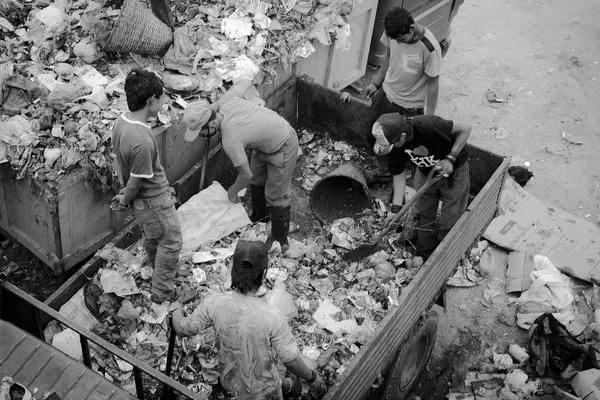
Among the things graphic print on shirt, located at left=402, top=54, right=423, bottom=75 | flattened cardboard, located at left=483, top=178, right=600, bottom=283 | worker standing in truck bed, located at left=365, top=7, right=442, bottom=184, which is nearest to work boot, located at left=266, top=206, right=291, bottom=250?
worker standing in truck bed, located at left=365, top=7, right=442, bottom=184

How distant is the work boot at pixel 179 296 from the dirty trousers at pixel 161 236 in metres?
0.02

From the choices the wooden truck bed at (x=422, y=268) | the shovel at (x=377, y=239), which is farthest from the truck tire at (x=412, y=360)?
the shovel at (x=377, y=239)

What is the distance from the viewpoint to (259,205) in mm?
5414

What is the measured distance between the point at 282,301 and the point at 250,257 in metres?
1.71

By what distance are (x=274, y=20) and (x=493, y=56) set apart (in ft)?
13.0

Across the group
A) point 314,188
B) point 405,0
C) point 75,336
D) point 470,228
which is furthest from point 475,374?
point 405,0

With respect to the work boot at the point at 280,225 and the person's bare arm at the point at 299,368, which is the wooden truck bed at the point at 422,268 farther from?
the work boot at the point at 280,225

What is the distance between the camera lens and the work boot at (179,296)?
15.1 feet

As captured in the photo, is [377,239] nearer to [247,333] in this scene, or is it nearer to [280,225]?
[280,225]

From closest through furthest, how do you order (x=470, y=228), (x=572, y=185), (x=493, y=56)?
(x=470, y=228), (x=572, y=185), (x=493, y=56)

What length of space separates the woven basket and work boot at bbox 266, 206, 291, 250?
1698mm

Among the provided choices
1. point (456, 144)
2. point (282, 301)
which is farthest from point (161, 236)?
point (456, 144)

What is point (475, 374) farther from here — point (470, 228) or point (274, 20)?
point (274, 20)

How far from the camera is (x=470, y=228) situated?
15.8ft
